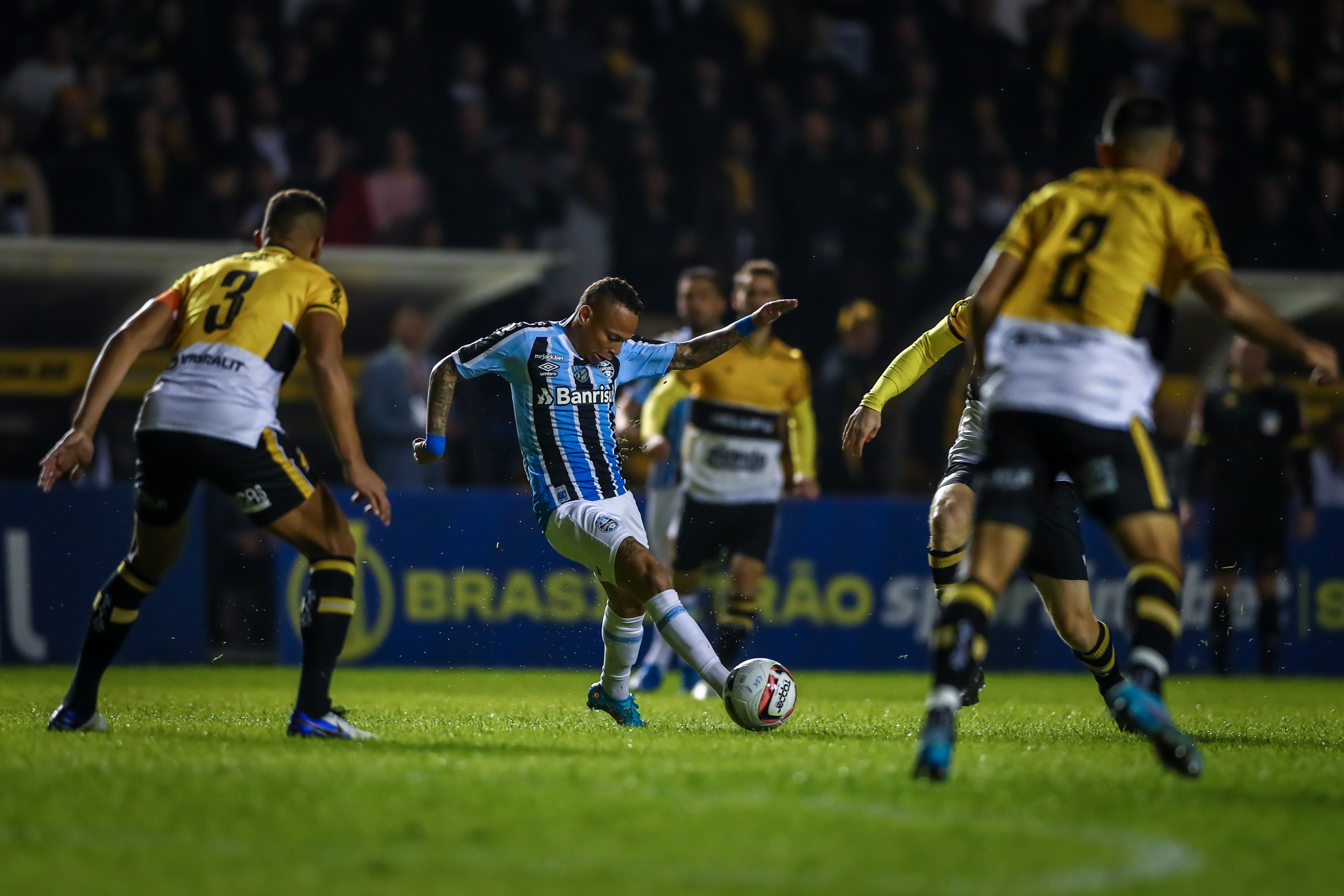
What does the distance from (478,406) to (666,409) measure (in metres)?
3.49

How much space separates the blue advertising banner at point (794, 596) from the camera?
12.1 meters

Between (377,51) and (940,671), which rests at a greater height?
(377,51)

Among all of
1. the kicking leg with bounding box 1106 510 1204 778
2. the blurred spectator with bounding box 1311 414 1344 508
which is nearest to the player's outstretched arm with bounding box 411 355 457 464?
the kicking leg with bounding box 1106 510 1204 778

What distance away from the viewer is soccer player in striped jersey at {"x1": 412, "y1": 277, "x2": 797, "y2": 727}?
692 centimetres

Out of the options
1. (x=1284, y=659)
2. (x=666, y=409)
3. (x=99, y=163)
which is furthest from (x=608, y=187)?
(x=1284, y=659)

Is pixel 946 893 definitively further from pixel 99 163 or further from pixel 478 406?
pixel 99 163

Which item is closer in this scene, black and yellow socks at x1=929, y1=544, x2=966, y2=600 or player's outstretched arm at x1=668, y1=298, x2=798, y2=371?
player's outstretched arm at x1=668, y1=298, x2=798, y2=371

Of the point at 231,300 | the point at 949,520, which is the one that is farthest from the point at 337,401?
→ the point at 949,520

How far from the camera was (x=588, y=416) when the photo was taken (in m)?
7.03

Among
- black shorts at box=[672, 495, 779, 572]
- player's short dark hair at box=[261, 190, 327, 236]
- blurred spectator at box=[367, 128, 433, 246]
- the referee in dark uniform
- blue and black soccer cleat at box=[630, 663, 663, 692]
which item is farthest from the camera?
blurred spectator at box=[367, 128, 433, 246]

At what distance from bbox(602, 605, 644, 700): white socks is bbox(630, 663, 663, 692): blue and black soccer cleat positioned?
3084 millimetres

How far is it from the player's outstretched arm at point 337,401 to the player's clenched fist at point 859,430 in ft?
7.21

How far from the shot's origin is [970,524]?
7469 mm

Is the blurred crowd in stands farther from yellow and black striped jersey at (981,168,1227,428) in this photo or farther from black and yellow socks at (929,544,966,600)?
yellow and black striped jersey at (981,168,1227,428)
